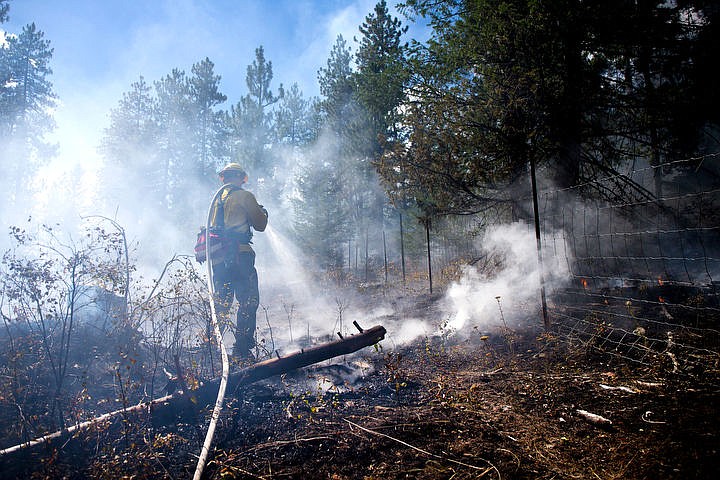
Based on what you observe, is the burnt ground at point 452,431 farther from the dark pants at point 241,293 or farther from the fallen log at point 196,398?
the dark pants at point 241,293

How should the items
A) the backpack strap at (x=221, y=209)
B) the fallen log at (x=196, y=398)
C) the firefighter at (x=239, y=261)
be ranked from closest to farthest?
the fallen log at (x=196, y=398), the firefighter at (x=239, y=261), the backpack strap at (x=221, y=209)

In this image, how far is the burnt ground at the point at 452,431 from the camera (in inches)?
82.2

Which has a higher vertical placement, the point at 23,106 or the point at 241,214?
the point at 23,106

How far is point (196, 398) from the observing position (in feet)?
10.6

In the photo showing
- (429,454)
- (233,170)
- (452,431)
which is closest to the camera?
(429,454)

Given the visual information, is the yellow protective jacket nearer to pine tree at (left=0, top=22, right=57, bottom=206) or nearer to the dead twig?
the dead twig

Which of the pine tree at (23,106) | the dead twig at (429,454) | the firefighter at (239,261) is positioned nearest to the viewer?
the dead twig at (429,454)

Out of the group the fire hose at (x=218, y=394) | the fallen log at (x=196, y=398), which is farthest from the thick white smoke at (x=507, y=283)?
the fire hose at (x=218, y=394)

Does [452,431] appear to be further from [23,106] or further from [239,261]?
[23,106]

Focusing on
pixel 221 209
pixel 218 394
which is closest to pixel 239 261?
pixel 221 209

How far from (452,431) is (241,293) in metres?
3.58

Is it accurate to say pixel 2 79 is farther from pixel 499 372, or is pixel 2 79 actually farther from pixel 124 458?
pixel 499 372

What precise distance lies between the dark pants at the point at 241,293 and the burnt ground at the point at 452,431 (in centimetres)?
124

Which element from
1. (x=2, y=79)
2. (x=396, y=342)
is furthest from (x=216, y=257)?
(x=2, y=79)
